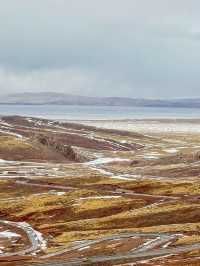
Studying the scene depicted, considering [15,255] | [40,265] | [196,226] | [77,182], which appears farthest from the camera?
[77,182]

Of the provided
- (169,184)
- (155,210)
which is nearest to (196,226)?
(155,210)

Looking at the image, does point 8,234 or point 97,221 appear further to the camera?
point 97,221

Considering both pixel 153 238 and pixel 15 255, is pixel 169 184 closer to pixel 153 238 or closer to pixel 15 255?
pixel 153 238

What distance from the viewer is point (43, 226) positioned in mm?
123062

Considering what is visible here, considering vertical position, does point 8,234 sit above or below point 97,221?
below

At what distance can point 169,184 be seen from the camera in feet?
552

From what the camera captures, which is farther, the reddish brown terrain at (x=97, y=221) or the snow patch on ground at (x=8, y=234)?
the snow patch on ground at (x=8, y=234)

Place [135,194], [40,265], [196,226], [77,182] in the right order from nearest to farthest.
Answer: [40,265], [196,226], [135,194], [77,182]

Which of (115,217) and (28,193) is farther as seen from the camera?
(28,193)

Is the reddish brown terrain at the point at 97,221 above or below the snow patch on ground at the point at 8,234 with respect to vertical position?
above

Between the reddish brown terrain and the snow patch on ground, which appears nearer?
the reddish brown terrain

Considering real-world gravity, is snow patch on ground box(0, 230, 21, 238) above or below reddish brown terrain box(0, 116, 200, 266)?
below

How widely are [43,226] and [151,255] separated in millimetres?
43997

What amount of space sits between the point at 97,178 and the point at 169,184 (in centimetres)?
3092
